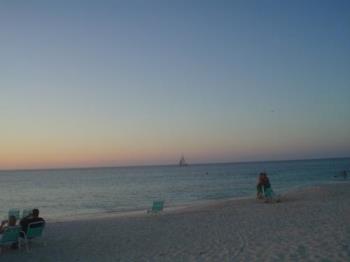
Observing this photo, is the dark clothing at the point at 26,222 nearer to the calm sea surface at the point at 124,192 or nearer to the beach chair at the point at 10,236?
the beach chair at the point at 10,236

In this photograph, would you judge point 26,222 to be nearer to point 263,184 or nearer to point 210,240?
point 210,240

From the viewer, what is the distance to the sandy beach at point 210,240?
8.97 m

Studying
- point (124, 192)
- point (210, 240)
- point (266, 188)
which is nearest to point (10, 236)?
point (210, 240)

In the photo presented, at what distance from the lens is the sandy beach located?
897 cm

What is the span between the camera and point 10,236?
1063 centimetres

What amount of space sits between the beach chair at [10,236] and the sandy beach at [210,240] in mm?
260

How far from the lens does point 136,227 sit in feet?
48.0

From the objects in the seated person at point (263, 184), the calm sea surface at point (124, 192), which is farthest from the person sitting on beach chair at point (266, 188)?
the calm sea surface at point (124, 192)

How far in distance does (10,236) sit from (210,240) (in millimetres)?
4750

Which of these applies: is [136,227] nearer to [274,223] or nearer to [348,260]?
[274,223]

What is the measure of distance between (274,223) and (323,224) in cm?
152

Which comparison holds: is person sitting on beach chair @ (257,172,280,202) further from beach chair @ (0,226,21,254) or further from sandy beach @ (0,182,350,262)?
beach chair @ (0,226,21,254)

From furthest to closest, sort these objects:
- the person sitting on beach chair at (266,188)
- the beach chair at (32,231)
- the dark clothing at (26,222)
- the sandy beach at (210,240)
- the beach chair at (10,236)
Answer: the person sitting on beach chair at (266,188) → the dark clothing at (26,222) → the beach chair at (32,231) → the beach chair at (10,236) → the sandy beach at (210,240)

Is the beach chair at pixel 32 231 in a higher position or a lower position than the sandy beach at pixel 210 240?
higher
